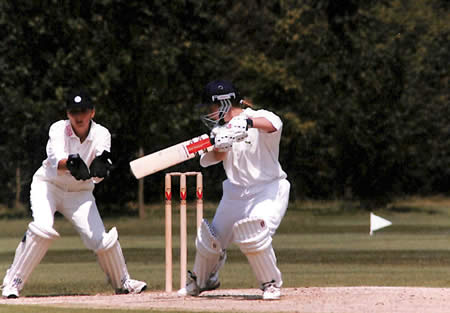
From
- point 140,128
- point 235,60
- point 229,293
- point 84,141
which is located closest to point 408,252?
point 229,293

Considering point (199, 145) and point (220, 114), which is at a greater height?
point (220, 114)

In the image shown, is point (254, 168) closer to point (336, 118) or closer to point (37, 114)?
point (37, 114)

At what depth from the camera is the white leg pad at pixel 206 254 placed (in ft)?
24.8

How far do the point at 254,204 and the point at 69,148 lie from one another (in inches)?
60.5

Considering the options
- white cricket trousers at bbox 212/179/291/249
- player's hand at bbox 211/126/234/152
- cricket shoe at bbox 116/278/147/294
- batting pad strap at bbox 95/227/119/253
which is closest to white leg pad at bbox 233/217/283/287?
white cricket trousers at bbox 212/179/291/249

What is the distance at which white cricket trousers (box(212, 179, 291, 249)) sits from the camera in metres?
7.34

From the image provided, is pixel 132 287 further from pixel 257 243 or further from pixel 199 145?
pixel 199 145

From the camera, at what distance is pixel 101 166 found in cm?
777

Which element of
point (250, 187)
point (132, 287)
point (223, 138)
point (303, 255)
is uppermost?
point (223, 138)

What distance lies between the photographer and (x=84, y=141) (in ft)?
26.4

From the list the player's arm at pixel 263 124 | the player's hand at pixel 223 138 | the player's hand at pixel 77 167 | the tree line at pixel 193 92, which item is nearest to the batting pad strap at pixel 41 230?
the player's hand at pixel 77 167

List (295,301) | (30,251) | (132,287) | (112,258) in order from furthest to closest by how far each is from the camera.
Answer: (132,287)
(112,258)
(30,251)
(295,301)

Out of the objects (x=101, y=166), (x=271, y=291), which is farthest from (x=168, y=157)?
(x=271, y=291)

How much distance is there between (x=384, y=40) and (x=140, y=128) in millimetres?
7135
